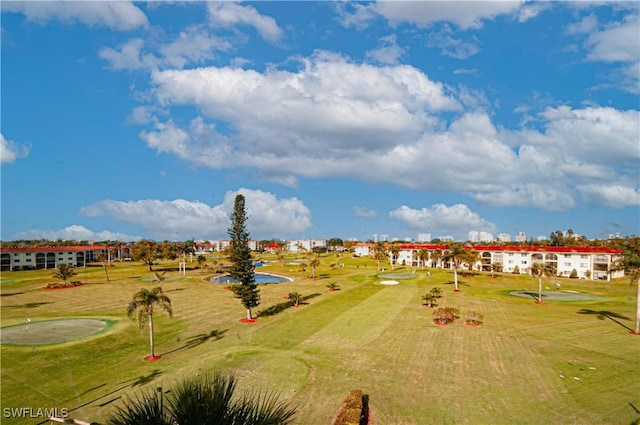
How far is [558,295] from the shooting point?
6931cm

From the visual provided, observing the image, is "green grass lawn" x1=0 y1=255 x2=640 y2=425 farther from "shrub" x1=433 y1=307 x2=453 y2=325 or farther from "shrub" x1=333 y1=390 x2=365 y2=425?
"shrub" x1=333 y1=390 x2=365 y2=425

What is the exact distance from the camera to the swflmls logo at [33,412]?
80.1 feet

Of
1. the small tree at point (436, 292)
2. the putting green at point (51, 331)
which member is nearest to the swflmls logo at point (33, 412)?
the putting green at point (51, 331)

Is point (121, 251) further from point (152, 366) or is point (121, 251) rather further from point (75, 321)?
point (152, 366)

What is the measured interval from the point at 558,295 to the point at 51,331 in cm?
8126

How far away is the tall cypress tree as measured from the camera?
49.8 metres

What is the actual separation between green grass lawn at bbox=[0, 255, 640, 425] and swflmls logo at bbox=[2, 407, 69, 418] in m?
0.45

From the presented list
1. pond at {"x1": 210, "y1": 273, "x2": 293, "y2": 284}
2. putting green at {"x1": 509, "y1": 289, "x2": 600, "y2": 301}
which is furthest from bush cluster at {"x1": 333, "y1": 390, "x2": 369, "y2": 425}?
pond at {"x1": 210, "y1": 273, "x2": 293, "y2": 284}

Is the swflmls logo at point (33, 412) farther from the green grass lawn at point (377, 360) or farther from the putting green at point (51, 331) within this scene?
the putting green at point (51, 331)

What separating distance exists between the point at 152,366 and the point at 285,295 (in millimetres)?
39884

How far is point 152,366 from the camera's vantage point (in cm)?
3319

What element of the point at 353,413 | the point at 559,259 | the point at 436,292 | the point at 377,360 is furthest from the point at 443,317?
the point at 559,259

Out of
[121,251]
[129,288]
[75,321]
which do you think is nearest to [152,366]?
[75,321]

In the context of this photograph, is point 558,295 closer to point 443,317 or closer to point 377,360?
point 443,317
